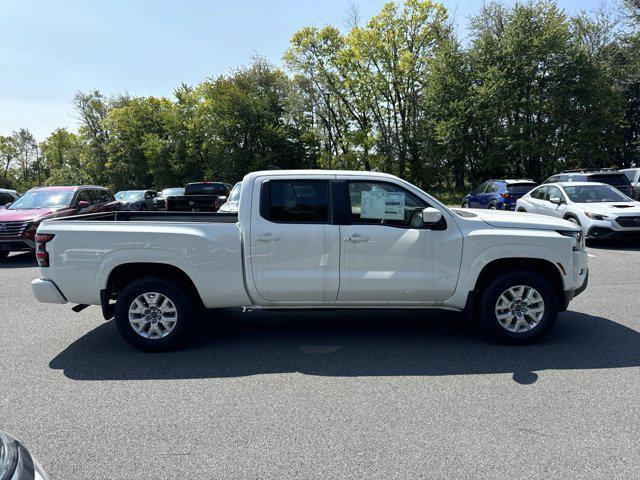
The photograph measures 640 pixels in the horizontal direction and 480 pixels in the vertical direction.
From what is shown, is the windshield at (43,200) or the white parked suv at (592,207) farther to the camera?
the windshield at (43,200)

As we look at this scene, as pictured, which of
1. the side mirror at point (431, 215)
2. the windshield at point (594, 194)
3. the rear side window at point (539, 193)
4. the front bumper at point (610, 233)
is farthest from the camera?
the rear side window at point (539, 193)

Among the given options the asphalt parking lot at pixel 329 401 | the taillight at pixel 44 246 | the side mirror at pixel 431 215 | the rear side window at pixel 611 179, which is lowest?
the asphalt parking lot at pixel 329 401

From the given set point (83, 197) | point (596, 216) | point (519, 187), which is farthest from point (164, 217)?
point (519, 187)

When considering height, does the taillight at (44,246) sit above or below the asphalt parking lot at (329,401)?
above

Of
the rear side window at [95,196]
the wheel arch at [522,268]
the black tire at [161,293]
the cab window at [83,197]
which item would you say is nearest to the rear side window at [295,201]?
the black tire at [161,293]

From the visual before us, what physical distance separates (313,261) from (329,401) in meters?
1.57

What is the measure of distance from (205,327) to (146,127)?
52171 millimetres

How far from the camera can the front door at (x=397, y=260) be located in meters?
4.90

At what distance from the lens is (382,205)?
5039 mm

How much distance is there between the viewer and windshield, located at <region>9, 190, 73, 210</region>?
40.5 ft

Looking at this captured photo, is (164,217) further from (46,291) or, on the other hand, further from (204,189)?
(204,189)

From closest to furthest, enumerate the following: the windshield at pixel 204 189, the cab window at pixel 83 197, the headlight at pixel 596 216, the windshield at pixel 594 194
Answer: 1. the headlight at pixel 596 216
2. the windshield at pixel 594 194
3. the cab window at pixel 83 197
4. the windshield at pixel 204 189

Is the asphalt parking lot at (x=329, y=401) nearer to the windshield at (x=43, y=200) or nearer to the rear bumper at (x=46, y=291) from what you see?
the rear bumper at (x=46, y=291)

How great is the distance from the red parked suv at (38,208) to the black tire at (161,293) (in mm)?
7403
